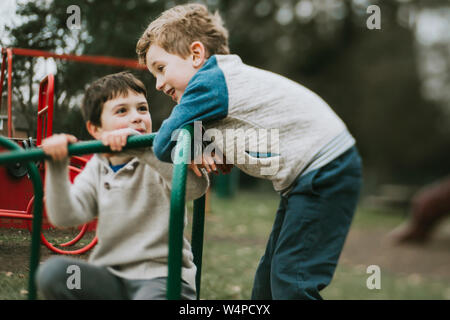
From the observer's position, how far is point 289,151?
6.07 feet

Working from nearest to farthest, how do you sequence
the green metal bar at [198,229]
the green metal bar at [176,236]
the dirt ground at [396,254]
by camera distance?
the green metal bar at [176,236], the green metal bar at [198,229], the dirt ground at [396,254]

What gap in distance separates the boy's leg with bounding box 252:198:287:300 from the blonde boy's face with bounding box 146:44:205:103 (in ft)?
2.00

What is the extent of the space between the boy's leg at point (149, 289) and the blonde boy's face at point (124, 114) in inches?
22.0

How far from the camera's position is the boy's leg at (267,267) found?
210 cm

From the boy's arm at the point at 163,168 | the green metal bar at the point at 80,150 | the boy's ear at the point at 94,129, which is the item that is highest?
the boy's ear at the point at 94,129

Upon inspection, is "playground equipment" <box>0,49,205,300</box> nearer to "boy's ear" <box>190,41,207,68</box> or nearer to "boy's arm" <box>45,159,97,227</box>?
"boy's arm" <box>45,159,97,227</box>

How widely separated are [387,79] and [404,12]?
2975 millimetres

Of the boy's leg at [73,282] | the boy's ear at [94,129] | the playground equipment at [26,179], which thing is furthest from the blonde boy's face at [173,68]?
the boy's leg at [73,282]

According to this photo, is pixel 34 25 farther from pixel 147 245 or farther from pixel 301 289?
pixel 301 289

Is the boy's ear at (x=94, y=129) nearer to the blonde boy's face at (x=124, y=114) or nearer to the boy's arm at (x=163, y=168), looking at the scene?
the blonde boy's face at (x=124, y=114)

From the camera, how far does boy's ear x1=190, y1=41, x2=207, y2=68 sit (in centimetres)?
207

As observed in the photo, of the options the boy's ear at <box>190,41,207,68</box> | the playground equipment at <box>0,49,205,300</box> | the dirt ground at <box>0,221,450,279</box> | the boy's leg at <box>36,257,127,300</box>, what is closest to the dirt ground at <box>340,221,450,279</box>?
the dirt ground at <box>0,221,450,279</box>
